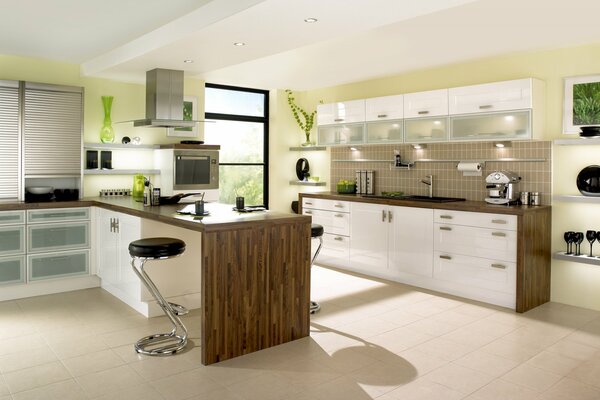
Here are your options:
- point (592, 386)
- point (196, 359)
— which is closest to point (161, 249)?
point (196, 359)

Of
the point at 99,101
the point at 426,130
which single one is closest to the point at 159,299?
the point at 99,101

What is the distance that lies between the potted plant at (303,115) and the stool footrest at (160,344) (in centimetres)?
455

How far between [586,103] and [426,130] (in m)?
1.67

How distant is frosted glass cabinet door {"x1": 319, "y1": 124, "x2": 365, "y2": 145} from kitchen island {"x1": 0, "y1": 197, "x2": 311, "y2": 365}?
3011 mm

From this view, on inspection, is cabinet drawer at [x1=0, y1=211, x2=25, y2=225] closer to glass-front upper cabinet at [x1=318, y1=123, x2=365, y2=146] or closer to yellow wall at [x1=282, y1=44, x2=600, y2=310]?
glass-front upper cabinet at [x1=318, y1=123, x2=365, y2=146]

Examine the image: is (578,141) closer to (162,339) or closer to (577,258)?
(577,258)

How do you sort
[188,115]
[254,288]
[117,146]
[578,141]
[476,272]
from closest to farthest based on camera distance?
[254,288]
[578,141]
[476,272]
[117,146]
[188,115]

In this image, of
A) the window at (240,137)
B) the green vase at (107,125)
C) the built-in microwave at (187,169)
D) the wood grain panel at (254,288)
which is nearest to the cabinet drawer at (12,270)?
the green vase at (107,125)

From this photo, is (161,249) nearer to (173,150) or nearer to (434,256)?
(173,150)

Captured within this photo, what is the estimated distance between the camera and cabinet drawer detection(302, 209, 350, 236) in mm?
6496

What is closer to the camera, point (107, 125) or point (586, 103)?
point (586, 103)

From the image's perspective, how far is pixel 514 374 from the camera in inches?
130

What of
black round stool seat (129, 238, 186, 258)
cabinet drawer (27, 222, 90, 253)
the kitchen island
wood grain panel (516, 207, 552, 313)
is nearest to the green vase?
cabinet drawer (27, 222, 90, 253)

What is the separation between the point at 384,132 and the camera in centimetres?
640
